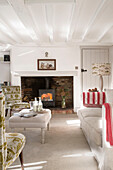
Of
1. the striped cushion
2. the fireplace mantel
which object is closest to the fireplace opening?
the fireplace mantel

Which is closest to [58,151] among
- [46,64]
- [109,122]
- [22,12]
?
[109,122]

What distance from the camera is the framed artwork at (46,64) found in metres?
5.79

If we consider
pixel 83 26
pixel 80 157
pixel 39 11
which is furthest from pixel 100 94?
pixel 39 11

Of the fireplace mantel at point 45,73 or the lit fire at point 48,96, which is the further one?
the lit fire at point 48,96

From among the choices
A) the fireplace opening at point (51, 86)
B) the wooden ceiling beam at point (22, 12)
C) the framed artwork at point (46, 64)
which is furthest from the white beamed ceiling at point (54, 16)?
the fireplace opening at point (51, 86)

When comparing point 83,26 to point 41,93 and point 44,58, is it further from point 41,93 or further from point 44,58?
point 41,93

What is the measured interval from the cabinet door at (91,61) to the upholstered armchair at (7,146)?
14.0ft

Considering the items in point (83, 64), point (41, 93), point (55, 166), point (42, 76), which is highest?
point (83, 64)

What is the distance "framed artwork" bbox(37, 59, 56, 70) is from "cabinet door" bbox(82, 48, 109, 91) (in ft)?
3.34

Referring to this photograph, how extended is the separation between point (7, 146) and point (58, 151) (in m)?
1.16

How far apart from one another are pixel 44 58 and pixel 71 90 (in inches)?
59.7

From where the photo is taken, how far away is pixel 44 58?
5805 mm

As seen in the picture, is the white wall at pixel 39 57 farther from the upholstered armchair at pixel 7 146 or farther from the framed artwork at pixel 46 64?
the upholstered armchair at pixel 7 146

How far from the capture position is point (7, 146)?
176 centimetres
